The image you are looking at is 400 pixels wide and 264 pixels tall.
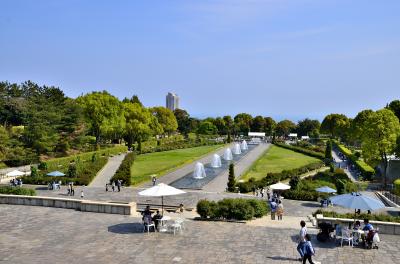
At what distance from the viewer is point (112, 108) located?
279 ft

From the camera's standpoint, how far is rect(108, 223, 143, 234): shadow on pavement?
72.3 feet

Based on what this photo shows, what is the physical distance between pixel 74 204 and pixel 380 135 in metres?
36.4

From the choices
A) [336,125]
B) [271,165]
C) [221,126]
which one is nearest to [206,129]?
[221,126]

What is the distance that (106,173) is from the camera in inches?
2137

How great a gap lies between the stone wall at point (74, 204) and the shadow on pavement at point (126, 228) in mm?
2590

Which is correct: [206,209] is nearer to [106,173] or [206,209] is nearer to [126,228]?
[126,228]

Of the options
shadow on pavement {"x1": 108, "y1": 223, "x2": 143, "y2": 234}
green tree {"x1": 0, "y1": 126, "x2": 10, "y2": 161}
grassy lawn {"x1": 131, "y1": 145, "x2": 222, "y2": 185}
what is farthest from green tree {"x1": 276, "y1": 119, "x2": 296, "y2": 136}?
shadow on pavement {"x1": 108, "y1": 223, "x2": 143, "y2": 234}

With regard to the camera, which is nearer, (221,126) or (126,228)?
(126,228)

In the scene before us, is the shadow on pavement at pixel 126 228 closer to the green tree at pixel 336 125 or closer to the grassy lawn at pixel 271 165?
the grassy lawn at pixel 271 165

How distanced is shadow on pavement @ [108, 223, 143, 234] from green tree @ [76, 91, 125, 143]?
196 feet

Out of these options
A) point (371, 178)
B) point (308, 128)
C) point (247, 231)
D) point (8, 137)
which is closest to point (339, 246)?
point (247, 231)

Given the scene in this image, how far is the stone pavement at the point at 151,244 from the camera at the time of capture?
1759cm

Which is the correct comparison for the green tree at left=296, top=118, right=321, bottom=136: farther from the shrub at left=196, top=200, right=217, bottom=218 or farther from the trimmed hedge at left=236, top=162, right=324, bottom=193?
the shrub at left=196, top=200, right=217, bottom=218

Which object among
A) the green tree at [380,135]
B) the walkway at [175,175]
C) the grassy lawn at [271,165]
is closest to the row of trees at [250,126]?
the grassy lawn at [271,165]
